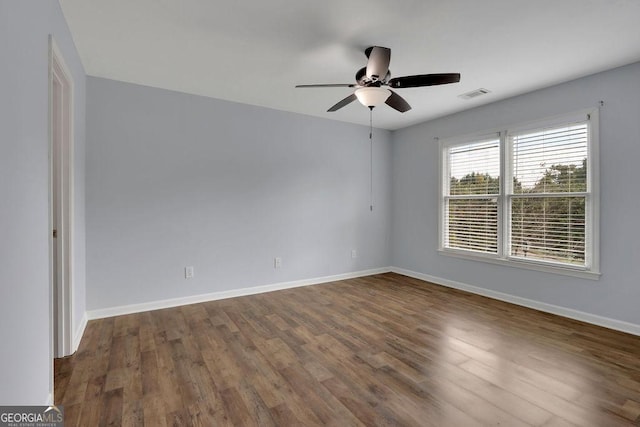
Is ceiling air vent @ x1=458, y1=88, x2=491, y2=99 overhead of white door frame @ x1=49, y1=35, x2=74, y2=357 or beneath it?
overhead

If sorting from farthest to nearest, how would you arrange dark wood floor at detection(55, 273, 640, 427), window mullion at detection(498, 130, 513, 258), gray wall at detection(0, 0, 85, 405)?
1. window mullion at detection(498, 130, 513, 258)
2. dark wood floor at detection(55, 273, 640, 427)
3. gray wall at detection(0, 0, 85, 405)

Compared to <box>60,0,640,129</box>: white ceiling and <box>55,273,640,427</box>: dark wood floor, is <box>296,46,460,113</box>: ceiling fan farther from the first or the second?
<box>55,273,640,427</box>: dark wood floor

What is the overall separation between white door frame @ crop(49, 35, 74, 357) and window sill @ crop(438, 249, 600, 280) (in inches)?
182

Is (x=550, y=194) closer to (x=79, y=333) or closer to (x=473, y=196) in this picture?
(x=473, y=196)

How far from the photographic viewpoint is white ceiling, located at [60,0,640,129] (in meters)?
2.15

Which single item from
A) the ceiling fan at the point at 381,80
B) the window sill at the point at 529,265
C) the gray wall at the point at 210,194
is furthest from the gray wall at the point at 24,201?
the window sill at the point at 529,265

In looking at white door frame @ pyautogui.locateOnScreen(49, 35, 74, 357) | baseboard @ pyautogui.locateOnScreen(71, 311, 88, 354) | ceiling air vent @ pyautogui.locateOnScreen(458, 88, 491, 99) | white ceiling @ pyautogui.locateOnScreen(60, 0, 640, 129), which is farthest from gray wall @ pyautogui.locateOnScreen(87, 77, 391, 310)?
ceiling air vent @ pyautogui.locateOnScreen(458, 88, 491, 99)

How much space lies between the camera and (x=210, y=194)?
12.8 feet

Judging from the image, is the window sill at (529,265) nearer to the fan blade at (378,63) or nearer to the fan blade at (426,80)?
the fan blade at (426,80)

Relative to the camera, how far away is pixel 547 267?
3.54 meters

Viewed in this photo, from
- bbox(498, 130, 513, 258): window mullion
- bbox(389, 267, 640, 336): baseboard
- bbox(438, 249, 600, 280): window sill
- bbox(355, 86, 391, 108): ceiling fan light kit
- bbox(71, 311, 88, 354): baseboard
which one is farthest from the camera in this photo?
bbox(498, 130, 513, 258): window mullion

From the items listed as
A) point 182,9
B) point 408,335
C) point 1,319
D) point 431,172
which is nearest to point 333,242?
point 431,172

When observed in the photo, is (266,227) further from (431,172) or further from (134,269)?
(431,172)

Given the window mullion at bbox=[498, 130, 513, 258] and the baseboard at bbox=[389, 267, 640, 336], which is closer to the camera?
the baseboard at bbox=[389, 267, 640, 336]
